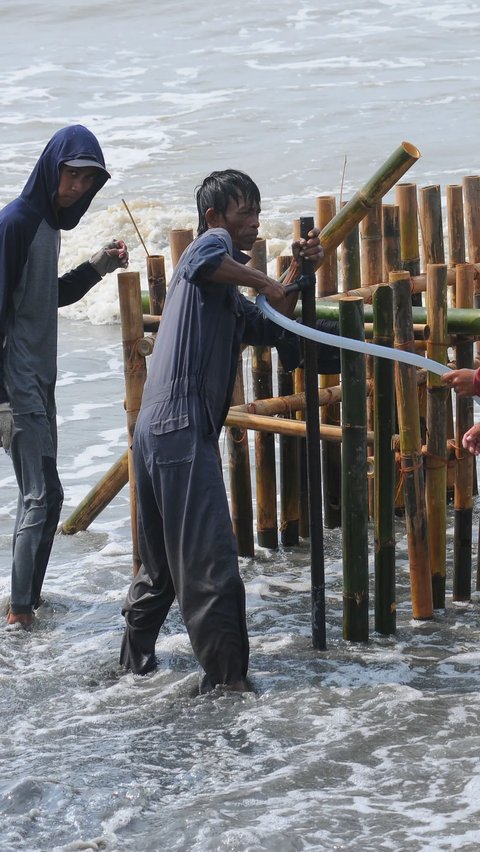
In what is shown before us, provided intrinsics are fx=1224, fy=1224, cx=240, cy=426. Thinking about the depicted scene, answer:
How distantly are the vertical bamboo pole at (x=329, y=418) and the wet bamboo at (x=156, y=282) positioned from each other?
0.76m

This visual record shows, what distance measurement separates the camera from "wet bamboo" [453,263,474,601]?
521cm

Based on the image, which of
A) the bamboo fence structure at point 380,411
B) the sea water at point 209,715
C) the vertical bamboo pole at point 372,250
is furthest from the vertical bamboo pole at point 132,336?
the vertical bamboo pole at point 372,250

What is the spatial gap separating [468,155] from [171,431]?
47.8 ft

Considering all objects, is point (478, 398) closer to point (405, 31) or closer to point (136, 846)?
point (136, 846)

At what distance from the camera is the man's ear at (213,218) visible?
434cm

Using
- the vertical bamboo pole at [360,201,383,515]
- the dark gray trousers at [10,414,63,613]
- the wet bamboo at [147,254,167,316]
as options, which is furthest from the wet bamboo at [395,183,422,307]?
the dark gray trousers at [10,414,63,613]

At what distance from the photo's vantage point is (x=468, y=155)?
58.7ft

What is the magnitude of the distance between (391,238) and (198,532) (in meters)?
2.23

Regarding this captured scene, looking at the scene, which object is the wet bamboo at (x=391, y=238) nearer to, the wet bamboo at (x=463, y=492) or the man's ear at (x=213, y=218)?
the wet bamboo at (x=463, y=492)

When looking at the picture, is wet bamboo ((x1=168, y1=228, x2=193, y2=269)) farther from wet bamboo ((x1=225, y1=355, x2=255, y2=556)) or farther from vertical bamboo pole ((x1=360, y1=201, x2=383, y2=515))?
vertical bamboo pole ((x1=360, y1=201, x2=383, y2=515))

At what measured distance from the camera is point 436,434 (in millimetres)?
4953

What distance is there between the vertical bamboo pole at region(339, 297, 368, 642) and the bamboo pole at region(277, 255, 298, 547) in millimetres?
1147

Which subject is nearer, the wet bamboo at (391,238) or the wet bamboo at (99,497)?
the wet bamboo at (391,238)

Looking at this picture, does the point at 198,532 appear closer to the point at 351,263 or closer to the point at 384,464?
the point at 384,464
